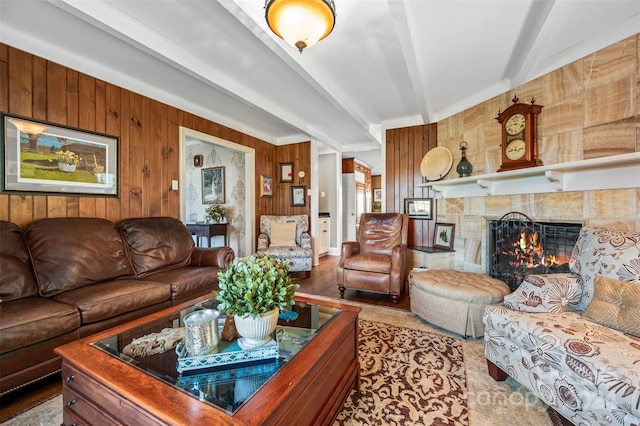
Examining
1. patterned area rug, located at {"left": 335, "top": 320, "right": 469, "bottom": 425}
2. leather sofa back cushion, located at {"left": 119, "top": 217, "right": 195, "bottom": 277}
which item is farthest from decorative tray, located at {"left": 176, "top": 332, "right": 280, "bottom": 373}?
leather sofa back cushion, located at {"left": 119, "top": 217, "right": 195, "bottom": 277}

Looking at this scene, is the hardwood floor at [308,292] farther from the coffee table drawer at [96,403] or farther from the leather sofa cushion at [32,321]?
the coffee table drawer at [96,403]

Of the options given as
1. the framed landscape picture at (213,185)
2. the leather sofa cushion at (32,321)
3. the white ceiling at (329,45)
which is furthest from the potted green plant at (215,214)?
the leather sofa cushion at (32,321)

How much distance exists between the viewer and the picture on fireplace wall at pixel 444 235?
3521mm

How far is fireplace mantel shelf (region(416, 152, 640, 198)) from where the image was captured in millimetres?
1874

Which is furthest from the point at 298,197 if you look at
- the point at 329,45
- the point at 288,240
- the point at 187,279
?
the point at 329,45

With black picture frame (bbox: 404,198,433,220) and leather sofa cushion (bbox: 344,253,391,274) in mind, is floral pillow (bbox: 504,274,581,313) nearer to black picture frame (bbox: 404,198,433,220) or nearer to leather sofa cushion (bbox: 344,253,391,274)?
leather sofa cushion (bbox: 344,253,391,274)

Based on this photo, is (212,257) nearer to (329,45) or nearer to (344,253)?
(344,253)

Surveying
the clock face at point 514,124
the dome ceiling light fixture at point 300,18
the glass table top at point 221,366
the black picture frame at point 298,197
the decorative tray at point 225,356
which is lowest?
the glass table top at point 221,366

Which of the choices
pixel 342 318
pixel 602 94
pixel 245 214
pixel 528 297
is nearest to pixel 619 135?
pixel 602 94

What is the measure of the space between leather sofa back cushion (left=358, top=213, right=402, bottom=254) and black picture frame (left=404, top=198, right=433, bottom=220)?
2.30 ft

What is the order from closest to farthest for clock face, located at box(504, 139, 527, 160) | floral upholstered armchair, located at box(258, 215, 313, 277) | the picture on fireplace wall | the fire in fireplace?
the fire in fireplace → clock face, located at box(504, 139, 527, 160) → the picture on fireplace wall → floral upholstered armchair, located at box(258, 215, 313, 277)

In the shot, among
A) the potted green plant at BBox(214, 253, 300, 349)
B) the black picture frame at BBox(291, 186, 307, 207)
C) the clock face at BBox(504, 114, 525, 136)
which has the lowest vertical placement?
the potted green plant at BBox(214, 253, 300, 349)

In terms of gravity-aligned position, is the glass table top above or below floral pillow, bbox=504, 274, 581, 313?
below

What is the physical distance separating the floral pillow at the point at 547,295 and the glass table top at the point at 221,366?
3.84ft
